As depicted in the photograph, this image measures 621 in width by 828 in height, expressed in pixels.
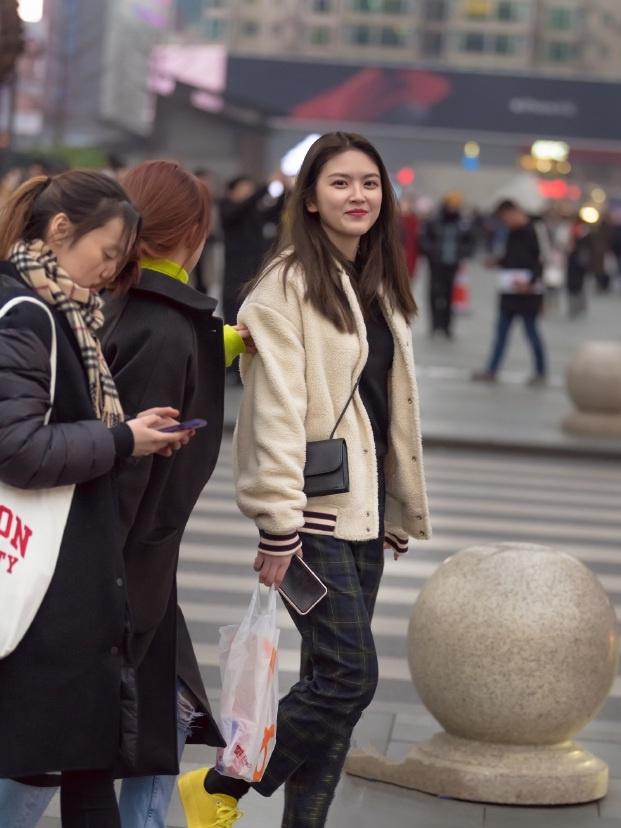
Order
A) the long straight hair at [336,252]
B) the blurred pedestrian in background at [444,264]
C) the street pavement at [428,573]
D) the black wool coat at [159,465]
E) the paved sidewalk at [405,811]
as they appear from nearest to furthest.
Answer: the black wool coat at [159,465] < the long straight hair at [336,252] < the paved sidewalk at [405,811] < the street pavement at [428,573] < the blurred pedestrian in background at [444,264]

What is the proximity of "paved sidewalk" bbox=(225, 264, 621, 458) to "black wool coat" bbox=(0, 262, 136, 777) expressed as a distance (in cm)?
1071

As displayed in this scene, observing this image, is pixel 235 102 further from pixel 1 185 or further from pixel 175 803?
pixel 175 803

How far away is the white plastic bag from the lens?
4.11 metres

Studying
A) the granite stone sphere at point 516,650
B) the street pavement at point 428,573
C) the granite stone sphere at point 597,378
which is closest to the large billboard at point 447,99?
the granite stone sphere at point 597,378

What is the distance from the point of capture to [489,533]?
10.1 m

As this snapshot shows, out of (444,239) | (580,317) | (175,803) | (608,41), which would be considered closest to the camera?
(175,803)

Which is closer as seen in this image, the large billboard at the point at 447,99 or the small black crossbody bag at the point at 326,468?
the small black crossbody bag at the point at 326,468

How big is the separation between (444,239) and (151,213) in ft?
69.8

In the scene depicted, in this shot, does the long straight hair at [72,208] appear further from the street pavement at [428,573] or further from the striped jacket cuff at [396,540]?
the street pavement at [428,573]

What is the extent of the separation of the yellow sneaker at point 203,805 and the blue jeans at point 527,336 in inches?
552

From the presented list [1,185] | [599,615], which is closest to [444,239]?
[1,185]

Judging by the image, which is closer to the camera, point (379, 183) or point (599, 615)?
point (379, 183)

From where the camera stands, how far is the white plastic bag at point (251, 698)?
4.11 m

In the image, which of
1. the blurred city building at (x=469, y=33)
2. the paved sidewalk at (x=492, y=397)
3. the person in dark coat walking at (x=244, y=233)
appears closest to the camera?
the paved sidewalk at (x=492, y=397)
